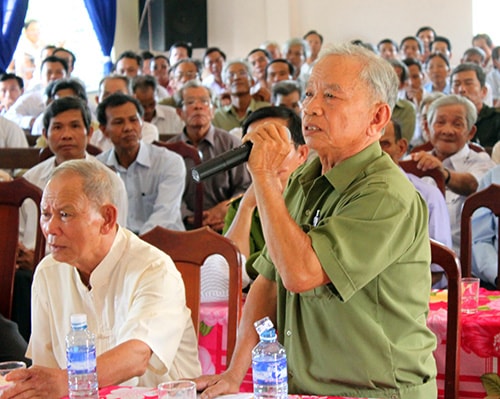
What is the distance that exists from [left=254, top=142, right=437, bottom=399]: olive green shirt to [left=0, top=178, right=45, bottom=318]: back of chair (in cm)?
137

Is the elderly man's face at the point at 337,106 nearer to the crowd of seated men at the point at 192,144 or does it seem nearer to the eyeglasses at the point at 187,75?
the crowd of seated men at the point at 192,144

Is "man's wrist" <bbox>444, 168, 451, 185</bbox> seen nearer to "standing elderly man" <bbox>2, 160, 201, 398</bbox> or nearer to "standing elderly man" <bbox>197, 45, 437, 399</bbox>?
"standing elderly man" <bbox>2, 160, 201, 398</bbox>

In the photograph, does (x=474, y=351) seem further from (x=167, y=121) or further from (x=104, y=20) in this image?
(x=104, y=20)

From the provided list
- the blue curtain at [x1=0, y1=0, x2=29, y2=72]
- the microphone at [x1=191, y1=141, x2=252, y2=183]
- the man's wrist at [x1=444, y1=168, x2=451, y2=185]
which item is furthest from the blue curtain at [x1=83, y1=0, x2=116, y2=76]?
the microphone at [x1=191, y1=141, x2=252, y2=183]

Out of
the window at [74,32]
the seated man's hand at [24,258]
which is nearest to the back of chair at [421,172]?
the seated man's hand at [24,258]

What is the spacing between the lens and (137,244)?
2098 millimetres

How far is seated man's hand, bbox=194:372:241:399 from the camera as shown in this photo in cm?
163

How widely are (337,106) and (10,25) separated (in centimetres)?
734

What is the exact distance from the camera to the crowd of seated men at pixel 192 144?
84.3 inches

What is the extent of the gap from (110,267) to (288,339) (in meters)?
0.54

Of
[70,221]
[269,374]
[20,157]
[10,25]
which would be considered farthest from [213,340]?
[10,25]

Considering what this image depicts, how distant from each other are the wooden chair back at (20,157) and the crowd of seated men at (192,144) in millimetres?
212

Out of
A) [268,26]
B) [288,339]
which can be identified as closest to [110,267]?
[288,339]

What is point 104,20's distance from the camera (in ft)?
33.4
